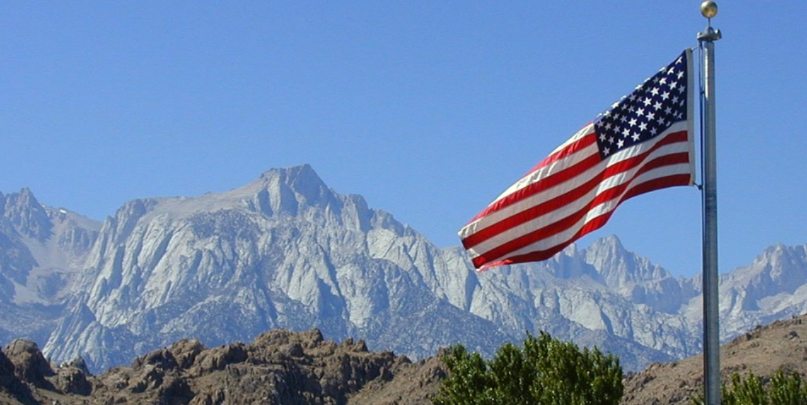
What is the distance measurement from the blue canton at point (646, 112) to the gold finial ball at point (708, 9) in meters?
1.16

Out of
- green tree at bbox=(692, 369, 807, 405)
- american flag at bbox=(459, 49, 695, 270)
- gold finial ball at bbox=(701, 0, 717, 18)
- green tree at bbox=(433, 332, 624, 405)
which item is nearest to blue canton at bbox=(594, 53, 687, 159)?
american flag at bbox=(459, 49, 695, 270)

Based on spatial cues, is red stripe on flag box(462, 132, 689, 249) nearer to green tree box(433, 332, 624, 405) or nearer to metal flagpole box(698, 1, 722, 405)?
metal flagpole box(698, 1, 722, 405)

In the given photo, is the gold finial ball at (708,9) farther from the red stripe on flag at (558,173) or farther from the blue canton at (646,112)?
the red stripe on flag at (558,173)

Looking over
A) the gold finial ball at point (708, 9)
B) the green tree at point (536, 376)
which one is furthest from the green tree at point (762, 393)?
the gold finial ball at point (708, 9)

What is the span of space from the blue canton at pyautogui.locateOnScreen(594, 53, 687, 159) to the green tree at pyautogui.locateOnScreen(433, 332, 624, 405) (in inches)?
935

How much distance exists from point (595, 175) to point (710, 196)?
2914 millimetres

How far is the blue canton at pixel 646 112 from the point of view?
97.6ft

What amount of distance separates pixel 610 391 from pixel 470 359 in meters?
15.3

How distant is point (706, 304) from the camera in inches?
1164

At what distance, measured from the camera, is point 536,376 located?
201ft

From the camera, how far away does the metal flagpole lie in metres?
29.0

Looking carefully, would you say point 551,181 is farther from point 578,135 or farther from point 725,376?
point 725,376

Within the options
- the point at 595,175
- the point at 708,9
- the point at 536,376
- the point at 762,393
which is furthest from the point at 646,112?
the point at 536,376

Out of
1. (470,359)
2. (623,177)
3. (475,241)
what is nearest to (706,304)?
(623,177)
